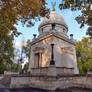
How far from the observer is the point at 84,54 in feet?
92.7

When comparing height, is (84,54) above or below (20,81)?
above

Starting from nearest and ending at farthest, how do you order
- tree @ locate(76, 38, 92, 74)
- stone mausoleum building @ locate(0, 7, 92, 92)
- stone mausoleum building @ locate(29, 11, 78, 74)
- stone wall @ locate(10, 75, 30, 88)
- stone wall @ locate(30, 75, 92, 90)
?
stone wall @ locate(30, 75, 92, 90)
stone mausoleum building @ locate(0, 7, 92, 92)
stone wall @ locate(10, 75, 30, 88)
stone mausoleum building @ locate(29, 11, 78, 74)
tree @ locate(76, 38, 92, 74)

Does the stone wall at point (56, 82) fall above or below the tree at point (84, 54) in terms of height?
below

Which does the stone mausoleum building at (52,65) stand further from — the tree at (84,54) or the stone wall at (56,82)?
the tree at (84,54)

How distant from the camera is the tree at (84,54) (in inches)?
1062

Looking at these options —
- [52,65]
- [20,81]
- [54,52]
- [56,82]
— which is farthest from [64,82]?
[54,52]

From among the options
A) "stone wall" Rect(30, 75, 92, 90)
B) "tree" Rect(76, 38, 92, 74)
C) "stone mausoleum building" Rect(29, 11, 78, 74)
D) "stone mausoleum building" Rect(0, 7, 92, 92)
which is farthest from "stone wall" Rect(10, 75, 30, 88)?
"tree" Rect(76, 38, 92, 74)

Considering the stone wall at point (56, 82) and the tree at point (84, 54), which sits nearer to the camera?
the stone wall at point (56, 82)

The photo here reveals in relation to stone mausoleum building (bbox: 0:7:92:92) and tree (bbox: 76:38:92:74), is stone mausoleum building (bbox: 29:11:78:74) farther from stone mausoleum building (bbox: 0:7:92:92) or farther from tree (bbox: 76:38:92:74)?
tree (bbox: 76:38:92:74)

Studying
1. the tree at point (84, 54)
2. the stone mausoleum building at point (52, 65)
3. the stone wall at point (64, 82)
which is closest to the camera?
the stone wall at point (64, 82)

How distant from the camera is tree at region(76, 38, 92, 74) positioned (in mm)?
26967

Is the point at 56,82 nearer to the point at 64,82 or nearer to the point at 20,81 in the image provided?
the point at 64,82

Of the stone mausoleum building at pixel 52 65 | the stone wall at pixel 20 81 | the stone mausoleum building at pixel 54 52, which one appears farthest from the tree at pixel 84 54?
the stone wall at pixel 20 81

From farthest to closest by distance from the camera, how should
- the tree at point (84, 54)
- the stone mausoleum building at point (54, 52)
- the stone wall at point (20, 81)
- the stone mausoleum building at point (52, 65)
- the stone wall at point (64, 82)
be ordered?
the tree at point (84, 54) → the stone mausoleum building at point (54, 52) → the stone wall at point (20, 81) → the stone mausoleum building at point (52, 65) → the stone wall at point (64, 82)
